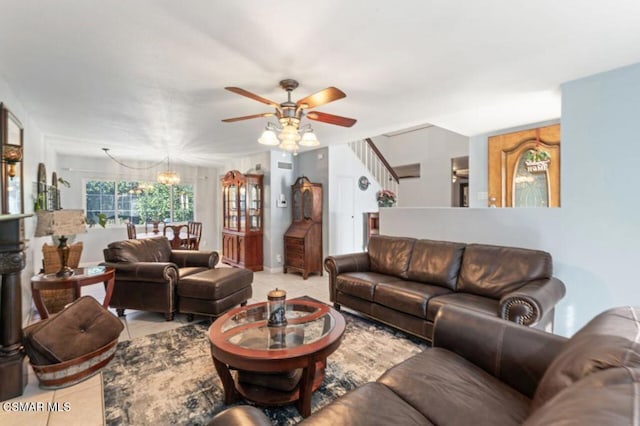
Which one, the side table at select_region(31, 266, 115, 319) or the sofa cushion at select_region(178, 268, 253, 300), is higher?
the side table at select_region(31, 266, 115, 319)

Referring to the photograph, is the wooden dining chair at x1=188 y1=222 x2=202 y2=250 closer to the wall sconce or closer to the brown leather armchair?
the brown leather armchair

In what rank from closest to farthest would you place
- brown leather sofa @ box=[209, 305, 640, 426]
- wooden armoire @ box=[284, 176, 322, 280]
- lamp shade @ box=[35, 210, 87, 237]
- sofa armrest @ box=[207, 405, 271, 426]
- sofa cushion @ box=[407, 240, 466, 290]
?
brown leather sofa @ box=[209, 305, 640, 426], sofa armrest @ box=[207, 405, 271, 426], lamp shade @ box=[35, 210, 87, 237], sofa cushion @ box=[407, 240, 466, 290], wooden armoire @ box=[284, 176, 322, 280]

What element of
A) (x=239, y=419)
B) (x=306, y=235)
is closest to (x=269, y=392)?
(x=239, y=419)

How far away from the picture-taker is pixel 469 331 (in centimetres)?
162

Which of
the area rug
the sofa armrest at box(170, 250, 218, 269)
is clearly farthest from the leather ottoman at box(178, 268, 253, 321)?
the sofa armrest at box(170, 250, 218, 269)

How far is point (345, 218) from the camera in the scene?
5691 millimetres

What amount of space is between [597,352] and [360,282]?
7.61ft

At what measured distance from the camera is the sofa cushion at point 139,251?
330 cm

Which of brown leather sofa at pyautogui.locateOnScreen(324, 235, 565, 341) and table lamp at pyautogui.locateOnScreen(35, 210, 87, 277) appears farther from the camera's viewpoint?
table lamp at pyautogui.locateOnScreen(35, 210, 87, 277)

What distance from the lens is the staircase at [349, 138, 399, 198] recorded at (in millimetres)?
5996

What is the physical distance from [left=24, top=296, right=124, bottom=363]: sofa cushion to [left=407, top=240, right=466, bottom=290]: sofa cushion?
292 cm

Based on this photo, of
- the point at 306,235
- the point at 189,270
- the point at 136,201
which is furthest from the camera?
the point at 136,201

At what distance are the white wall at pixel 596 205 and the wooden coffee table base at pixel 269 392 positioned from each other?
2586 millimetres

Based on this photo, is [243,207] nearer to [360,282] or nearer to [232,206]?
[232,206]
